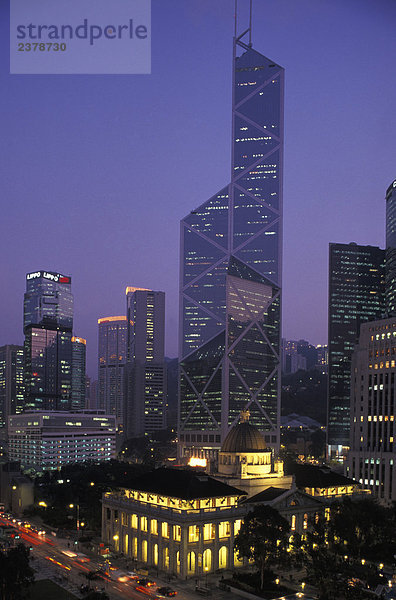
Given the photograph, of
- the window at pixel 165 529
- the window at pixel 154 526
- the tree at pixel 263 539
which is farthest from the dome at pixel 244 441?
the tree at pixel 263 539

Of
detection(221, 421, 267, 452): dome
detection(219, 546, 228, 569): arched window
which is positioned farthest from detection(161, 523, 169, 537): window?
detection(221, 421, 267, 452): dome

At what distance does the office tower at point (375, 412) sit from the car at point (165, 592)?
93.9 m

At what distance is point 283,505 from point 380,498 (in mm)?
65035

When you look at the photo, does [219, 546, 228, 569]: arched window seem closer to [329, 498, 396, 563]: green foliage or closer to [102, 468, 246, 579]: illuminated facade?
[102, 468, 246, 579]: illuminated facade

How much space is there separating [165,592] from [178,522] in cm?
1455

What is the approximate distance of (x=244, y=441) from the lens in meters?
138

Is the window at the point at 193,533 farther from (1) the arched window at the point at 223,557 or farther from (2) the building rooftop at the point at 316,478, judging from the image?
(2) the building rooftop at the point at 316,478

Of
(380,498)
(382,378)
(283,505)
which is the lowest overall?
(380,498)

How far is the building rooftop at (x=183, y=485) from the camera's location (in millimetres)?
115562

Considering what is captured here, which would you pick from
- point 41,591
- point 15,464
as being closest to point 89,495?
point 15,464

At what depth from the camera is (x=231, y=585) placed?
100 metres

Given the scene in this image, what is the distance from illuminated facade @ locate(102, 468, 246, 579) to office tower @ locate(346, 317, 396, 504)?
7006cm

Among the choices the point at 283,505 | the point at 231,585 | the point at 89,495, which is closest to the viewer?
the point at 231,585

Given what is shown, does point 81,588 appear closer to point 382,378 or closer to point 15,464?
point 15,464
